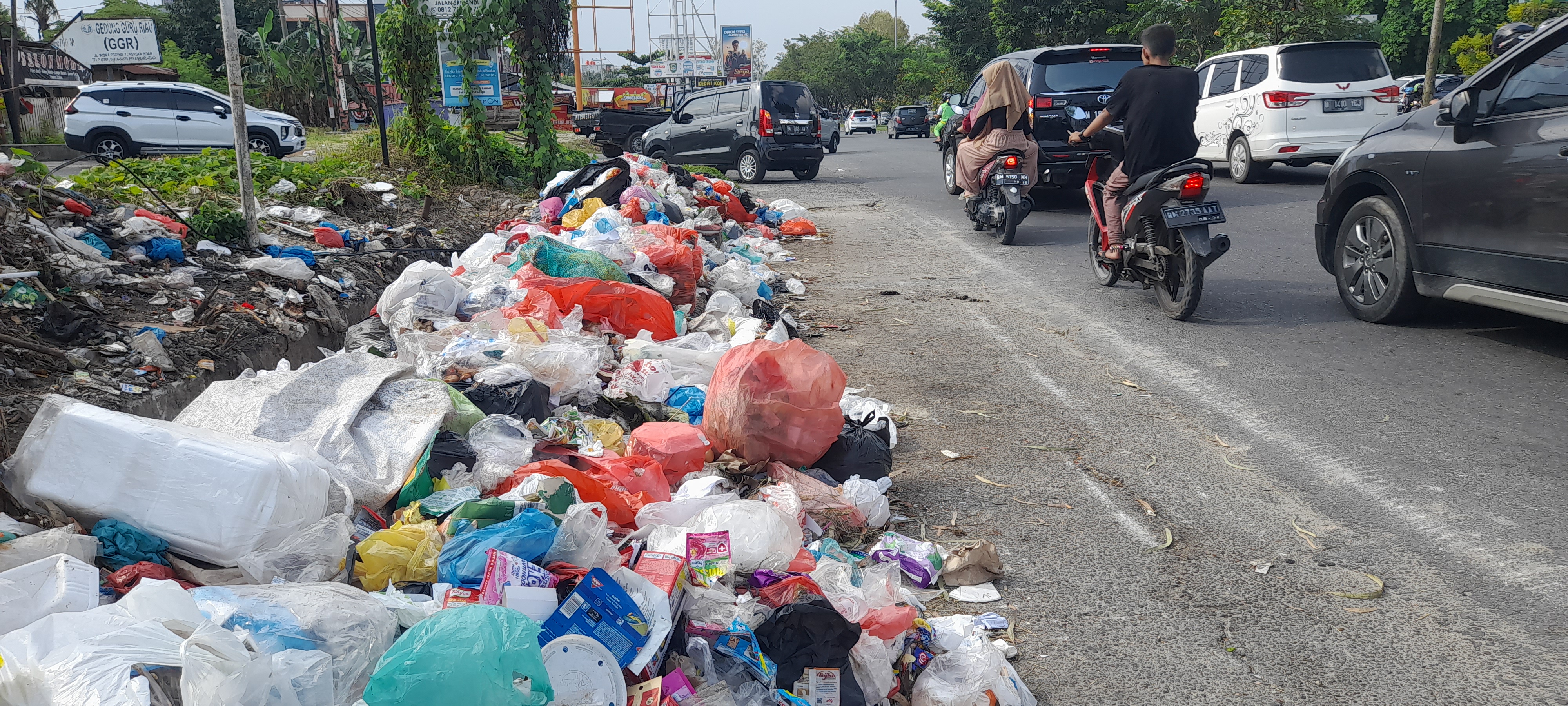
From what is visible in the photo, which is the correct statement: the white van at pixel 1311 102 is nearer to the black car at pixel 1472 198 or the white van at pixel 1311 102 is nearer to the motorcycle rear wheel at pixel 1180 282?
the black car at pixel 1472 198

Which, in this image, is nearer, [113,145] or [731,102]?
[731,102]

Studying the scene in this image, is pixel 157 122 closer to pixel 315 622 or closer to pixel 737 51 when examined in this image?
pixel 315 622

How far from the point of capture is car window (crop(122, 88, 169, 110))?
18.8 m

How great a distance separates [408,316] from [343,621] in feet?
11.1

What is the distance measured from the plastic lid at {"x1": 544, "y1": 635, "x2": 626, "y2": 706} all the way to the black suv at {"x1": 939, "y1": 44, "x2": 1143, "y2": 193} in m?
9.23

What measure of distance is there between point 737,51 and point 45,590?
86.1 m

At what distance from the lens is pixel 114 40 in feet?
59.7

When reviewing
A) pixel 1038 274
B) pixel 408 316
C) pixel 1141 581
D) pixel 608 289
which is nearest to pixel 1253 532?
pixel 1141 581

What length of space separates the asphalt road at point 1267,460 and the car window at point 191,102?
16.8 m

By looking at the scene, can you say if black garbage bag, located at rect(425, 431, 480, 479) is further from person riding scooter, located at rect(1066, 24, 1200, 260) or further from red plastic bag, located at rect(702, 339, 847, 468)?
person riding scooter, located at rect(1066, 24, 1200, 260)

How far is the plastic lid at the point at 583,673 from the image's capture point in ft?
7.58

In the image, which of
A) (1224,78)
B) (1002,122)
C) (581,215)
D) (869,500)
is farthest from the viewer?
(1224,78)

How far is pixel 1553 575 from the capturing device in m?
Answer: 3.04

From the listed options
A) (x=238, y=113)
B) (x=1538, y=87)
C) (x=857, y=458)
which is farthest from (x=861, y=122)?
(x=857, y=458)
